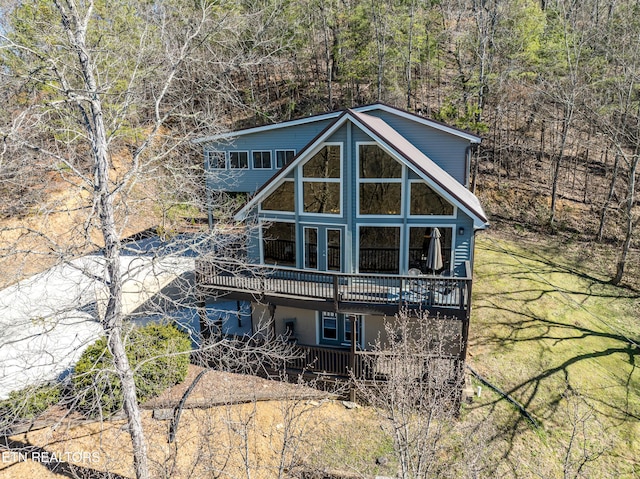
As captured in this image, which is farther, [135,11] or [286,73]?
[286,73]

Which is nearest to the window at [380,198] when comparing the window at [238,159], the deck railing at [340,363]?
the deck railing at [340,363]

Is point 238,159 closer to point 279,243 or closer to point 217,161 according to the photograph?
point 217,161

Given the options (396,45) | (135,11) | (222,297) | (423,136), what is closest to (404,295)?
(222,297)

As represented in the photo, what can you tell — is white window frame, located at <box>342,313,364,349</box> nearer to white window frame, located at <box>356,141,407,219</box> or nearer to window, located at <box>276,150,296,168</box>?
white window frame, located at <box>356,141,407,219</box>

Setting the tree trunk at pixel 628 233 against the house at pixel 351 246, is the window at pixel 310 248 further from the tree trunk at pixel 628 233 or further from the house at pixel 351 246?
the tree trunk at pixel 628 233

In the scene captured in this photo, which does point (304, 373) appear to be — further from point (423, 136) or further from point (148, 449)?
point (423, 136)

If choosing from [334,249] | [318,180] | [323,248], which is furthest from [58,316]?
[318,180]

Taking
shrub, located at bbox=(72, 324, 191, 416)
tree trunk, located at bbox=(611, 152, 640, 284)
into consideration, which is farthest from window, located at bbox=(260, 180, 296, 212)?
tree trunk, located at bbox=(611, 152, 640, 284)
